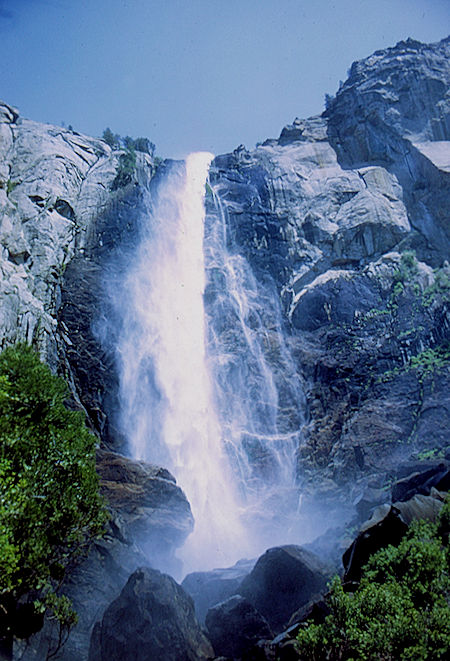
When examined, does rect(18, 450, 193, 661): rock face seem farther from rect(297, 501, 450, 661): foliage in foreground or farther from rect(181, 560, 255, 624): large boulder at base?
rect(297, 501, 450, 661): foliage in foreground

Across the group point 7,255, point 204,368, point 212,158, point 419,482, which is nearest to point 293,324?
point 204,368

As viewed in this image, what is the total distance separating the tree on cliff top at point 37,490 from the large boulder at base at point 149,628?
2660 millimetres

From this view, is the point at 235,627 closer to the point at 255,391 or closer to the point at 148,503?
the point at 148,503

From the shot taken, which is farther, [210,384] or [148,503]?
[210,384]

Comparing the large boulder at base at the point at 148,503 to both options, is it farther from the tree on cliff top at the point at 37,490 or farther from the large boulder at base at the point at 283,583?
the tree on cliff top at the point at 37,490

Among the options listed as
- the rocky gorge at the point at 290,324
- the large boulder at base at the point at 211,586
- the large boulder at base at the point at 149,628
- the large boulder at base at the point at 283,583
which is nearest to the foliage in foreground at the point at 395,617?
the rocky gorge at the point at 290,324

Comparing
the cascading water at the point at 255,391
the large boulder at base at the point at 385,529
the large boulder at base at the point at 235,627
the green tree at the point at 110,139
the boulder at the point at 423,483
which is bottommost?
the large boulder at base at the point at 235,627

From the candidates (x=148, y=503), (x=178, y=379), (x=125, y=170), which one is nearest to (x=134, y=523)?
(x=148, y=503)

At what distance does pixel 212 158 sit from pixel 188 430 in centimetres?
4045

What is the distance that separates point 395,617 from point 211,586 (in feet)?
48.5

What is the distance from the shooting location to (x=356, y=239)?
44594 millimetres

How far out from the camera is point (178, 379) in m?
39.5

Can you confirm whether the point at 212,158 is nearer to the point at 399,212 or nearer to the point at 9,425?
the point at 399,212

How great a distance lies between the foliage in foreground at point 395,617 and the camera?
10078 mm
